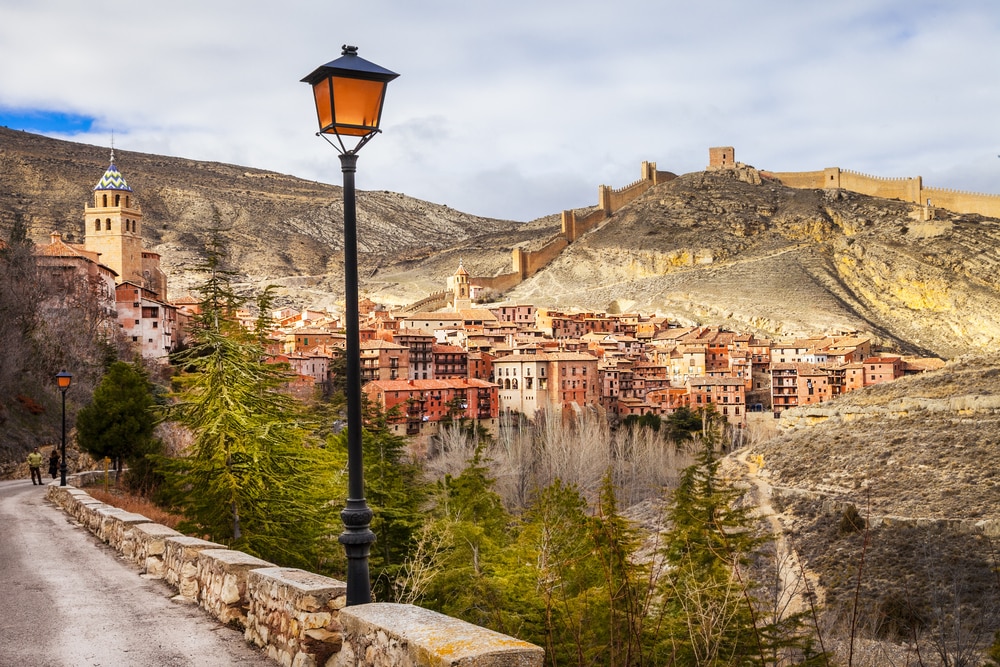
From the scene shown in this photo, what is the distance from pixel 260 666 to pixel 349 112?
9.49 ft

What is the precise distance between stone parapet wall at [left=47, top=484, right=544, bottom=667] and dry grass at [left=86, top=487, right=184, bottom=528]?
3.84 m

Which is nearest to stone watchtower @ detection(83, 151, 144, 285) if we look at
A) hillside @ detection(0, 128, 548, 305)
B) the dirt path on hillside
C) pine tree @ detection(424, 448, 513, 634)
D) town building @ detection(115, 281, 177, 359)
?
town building @ detection(115, 281, 177, 359)

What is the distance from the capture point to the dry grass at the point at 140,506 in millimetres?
10953

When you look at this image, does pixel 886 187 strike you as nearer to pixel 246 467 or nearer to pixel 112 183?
pixel 112 183

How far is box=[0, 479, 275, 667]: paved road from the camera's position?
4656mm

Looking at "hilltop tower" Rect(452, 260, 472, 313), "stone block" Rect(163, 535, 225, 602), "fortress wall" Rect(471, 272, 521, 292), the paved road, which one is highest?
"fortress wall" Rect(471, 272, 521, 292)

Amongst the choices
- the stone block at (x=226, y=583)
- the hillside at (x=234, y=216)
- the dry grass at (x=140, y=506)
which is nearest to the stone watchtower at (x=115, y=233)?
the hillside at (x=234, y=216)

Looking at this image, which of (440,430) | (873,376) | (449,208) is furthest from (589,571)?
(449,208)

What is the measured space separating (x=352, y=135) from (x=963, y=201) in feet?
409

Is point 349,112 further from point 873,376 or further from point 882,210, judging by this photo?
point 882,210

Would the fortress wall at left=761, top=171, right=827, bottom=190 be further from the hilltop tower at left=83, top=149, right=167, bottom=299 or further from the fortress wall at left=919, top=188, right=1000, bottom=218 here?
the hilltop tower at left=83, top=149, right=167, bottom=299

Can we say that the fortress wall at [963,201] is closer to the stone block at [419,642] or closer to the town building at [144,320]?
the town building at [144,320]

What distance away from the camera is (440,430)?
41.8 m

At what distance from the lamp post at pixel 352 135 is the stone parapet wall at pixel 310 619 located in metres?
0.35
